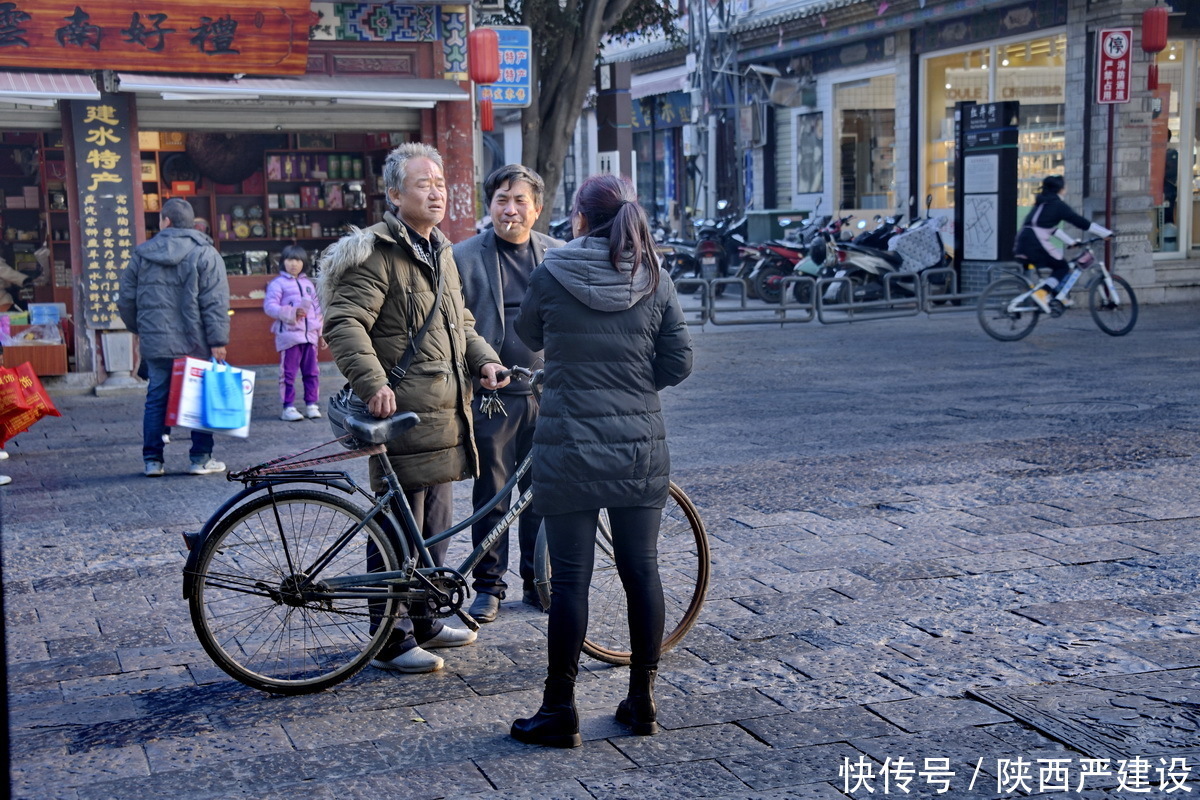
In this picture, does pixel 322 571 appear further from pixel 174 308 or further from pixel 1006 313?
pixel 1006 313

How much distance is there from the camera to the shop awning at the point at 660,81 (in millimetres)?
30484

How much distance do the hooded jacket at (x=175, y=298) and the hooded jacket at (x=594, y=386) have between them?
511 centimetres

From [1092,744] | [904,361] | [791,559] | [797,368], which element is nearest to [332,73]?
[797,368]

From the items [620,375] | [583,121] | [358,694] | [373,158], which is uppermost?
[583,121]

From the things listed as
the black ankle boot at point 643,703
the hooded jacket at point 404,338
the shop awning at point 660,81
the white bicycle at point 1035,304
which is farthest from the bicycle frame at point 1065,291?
the shop awning at point 660,81

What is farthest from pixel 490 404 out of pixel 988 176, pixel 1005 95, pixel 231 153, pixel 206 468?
pixel 1005 95

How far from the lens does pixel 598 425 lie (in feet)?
12.8

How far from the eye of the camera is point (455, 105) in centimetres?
1377

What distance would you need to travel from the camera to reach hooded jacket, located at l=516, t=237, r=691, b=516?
3.88m

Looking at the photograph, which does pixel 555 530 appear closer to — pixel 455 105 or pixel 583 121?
pixel 455 105

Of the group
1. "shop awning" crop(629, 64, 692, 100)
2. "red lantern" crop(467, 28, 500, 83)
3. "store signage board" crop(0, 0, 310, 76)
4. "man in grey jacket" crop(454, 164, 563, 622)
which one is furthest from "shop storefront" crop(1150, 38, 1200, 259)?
"man in grey jacket" crop(454, 164, 563, 622)

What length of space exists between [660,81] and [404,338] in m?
27.8

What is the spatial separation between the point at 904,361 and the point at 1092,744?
9.51 m

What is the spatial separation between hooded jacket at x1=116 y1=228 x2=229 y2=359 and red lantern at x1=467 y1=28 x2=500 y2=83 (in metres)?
5.04
